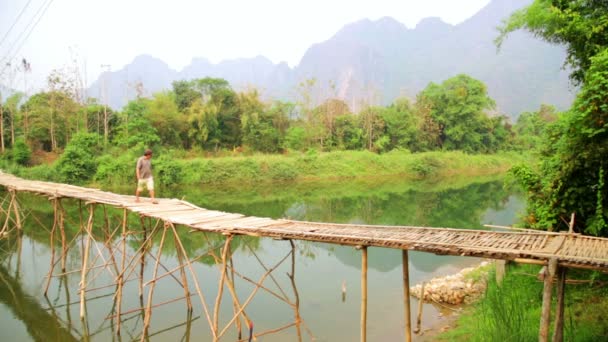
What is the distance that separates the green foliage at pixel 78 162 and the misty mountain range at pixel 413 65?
171ft

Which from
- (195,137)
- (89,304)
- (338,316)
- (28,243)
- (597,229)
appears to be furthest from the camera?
(195,137)

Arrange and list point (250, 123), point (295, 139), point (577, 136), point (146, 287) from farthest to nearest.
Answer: point (295, 139) → point (250, 123) → point (146, 287) → point (577, 136)

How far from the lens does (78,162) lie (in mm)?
25703

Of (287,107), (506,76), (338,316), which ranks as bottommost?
(338,316)

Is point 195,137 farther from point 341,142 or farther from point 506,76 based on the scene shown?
point 506,76

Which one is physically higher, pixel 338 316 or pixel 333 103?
pixel 333 103

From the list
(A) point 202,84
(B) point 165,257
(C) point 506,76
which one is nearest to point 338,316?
(B) point 165,257

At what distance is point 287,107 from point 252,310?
102ft

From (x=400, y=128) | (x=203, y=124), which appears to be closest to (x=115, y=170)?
(x=203, y=124)

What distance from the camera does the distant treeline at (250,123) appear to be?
1158 inches

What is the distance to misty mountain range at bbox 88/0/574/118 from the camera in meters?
89.9

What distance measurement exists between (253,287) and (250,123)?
25.2 m

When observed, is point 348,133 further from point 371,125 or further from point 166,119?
point 166,119

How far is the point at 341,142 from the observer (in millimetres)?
38781
